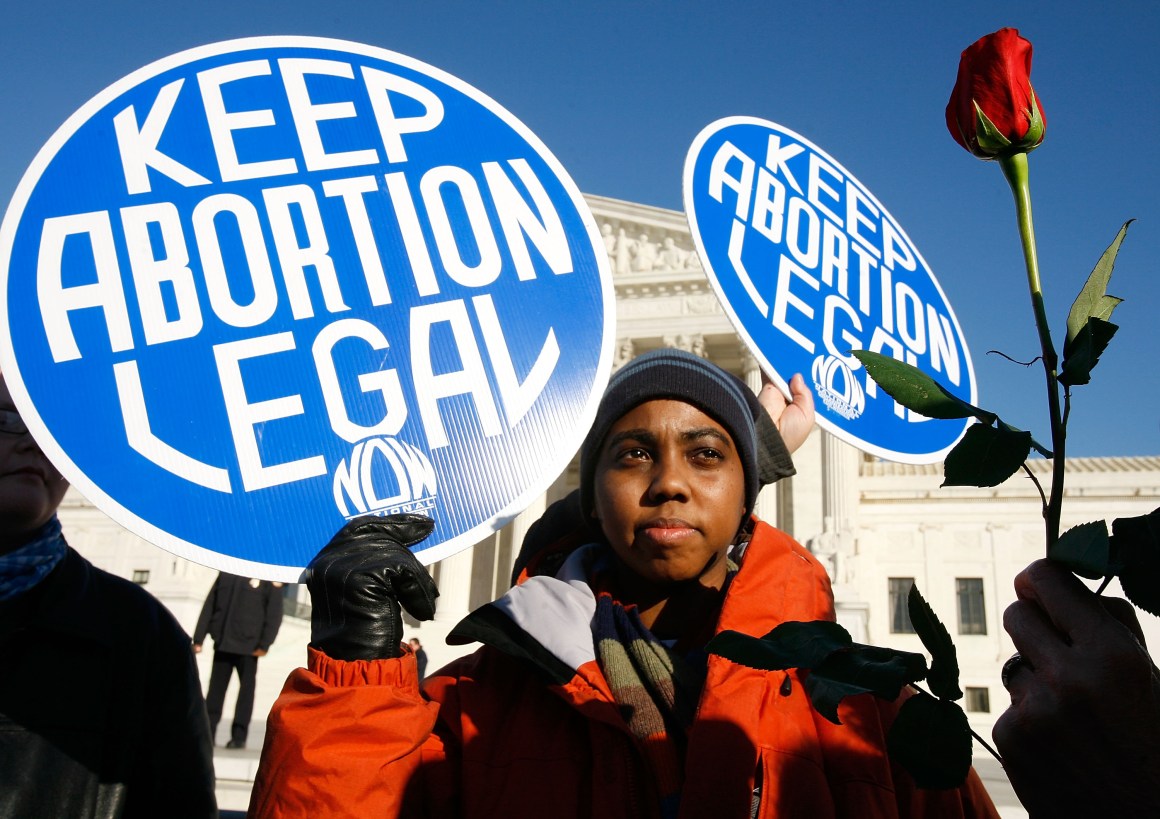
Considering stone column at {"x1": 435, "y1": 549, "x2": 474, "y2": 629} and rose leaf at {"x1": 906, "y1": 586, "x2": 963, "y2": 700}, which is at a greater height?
rose leaf at {"x1": 906, "y1": 586, "x2": 963, "y2": 700}

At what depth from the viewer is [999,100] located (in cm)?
101

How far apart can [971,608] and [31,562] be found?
24.5 meters

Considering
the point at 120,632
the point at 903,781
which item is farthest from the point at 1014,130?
the point at 120,632

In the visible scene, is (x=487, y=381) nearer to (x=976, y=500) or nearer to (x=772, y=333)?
(x=772, y=333)

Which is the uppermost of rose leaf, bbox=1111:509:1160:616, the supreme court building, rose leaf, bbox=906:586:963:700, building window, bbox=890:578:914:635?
rose leaf, bbox=1111:509:1160:616

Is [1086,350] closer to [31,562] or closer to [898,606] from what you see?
[31,562]

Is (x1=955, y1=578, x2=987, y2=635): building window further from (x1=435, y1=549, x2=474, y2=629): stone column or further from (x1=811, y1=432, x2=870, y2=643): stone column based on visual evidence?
(x1=435, y1=549, x2=474, y2=629): stone column

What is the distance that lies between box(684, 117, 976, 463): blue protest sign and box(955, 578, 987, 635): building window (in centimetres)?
2253

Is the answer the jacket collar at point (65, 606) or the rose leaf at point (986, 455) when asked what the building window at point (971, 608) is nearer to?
the jacket collar at point (65, 606)

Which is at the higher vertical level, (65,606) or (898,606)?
(65,606)

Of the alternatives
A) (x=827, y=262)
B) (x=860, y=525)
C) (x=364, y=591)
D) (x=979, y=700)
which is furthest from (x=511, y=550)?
(x=364, y=591)

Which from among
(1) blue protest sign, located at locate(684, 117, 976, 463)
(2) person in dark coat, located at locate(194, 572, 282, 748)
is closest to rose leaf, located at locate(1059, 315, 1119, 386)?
(1) blue protest sign, located at locate(684, 117, 976, 463)

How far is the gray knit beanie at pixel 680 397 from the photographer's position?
1.85m

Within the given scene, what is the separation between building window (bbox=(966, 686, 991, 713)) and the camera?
21.3m
